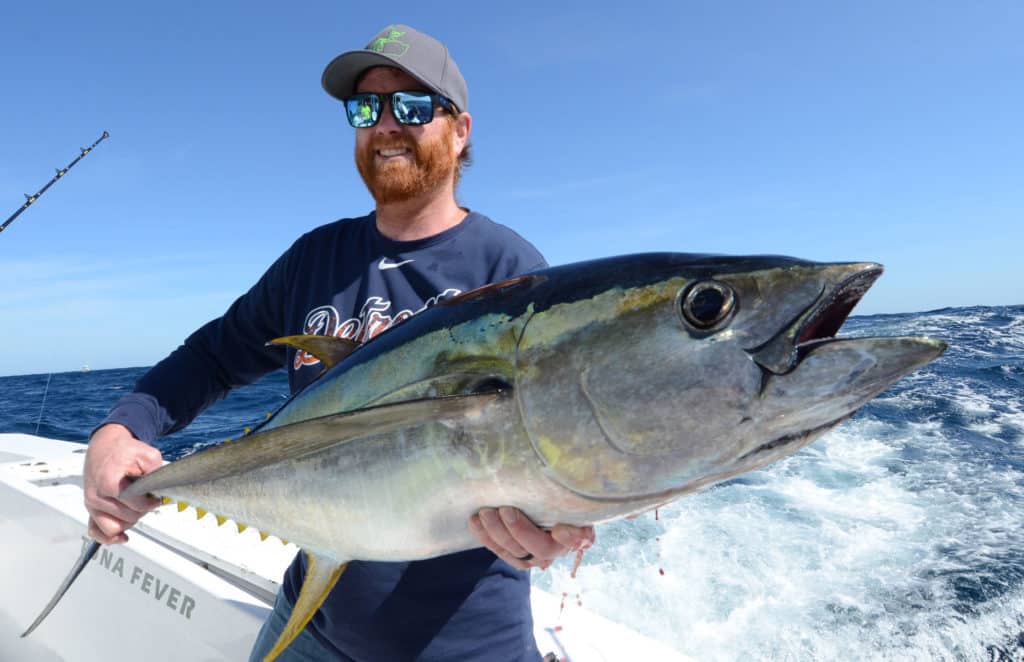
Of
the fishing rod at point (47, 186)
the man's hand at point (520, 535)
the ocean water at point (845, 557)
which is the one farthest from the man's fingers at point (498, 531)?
the fishing rod at point (47, 186)

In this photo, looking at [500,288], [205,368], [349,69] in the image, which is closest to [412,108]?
[349,69]

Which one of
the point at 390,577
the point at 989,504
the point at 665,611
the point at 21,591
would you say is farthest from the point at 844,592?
the point at 21,591

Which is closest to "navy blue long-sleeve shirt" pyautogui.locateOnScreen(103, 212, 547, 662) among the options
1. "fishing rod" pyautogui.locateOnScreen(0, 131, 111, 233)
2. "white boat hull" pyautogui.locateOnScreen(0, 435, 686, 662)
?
"white boat hull" pyautogui.locateOnScreen(0, 435, 686, 662)

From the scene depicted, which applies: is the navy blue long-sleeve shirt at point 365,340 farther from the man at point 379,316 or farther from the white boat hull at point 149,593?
the white boat hull at point 149,593

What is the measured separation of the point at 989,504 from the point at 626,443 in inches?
271

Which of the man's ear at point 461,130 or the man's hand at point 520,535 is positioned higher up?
the man's ear at point 461,130

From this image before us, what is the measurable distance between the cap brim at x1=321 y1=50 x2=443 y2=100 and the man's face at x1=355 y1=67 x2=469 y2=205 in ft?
0.14

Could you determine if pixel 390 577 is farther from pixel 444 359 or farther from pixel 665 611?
pixel 665 611

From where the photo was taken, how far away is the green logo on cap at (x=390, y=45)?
2.01 metres

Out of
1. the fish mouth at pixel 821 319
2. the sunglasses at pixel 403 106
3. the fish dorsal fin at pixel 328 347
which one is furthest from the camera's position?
the sunglasses at pixel 403 106

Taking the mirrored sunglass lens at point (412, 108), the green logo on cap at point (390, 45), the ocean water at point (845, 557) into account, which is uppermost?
the green logo on cap at point (390, 45)

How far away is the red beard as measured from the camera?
1.99 m

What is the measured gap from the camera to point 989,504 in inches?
237

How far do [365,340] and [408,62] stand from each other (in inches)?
35.8
